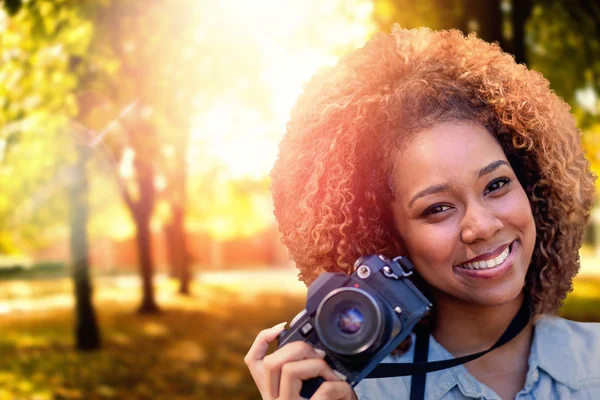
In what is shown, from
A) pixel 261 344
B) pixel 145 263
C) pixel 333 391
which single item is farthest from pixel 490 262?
pixel 145 263

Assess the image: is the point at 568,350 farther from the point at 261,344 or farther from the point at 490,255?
the point at 261,344

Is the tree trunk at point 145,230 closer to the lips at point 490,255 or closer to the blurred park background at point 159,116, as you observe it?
the blurred park background at point 159,116

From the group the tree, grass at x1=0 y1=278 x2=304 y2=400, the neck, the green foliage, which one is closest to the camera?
the neck

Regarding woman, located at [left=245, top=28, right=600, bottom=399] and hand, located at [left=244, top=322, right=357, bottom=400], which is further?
woman, located at [left=245, top=28, right=600, bottom=399]

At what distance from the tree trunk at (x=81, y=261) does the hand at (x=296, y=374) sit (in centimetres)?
916

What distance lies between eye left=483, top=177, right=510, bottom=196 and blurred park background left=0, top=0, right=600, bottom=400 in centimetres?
362

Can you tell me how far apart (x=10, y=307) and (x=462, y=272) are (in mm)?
18387

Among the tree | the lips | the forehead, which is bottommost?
the lips

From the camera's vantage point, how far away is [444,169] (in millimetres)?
2014

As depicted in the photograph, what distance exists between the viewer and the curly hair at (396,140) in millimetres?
2145

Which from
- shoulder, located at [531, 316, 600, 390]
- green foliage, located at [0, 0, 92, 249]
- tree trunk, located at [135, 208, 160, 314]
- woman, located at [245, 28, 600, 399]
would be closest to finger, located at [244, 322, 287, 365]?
woman, located at [245, 28, 600, 399]

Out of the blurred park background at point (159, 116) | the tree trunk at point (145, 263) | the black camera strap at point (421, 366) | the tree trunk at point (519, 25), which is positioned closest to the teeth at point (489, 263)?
the black camera strap at point (421, 366)

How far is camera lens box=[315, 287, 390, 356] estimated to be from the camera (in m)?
1.88

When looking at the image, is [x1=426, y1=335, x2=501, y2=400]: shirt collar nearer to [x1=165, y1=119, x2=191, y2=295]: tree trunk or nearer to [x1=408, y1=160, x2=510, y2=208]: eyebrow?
[x1=408, y1=160, x2=510, y2=208]: eyebrow
